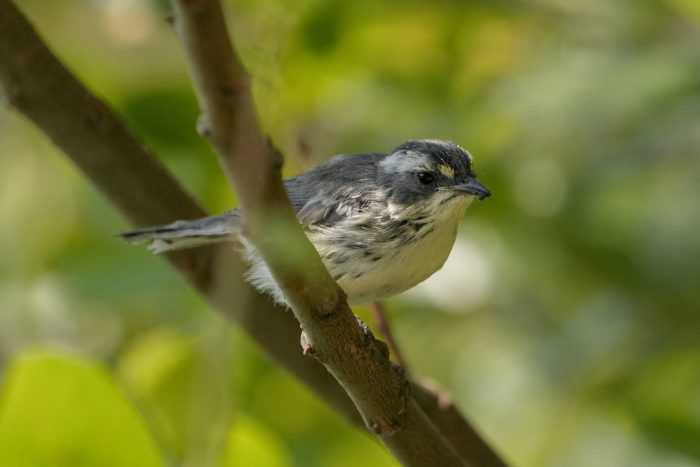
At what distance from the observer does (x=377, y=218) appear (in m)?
2.82

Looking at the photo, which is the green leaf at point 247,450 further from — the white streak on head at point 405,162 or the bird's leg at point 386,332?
the white streak on head at point 405,162

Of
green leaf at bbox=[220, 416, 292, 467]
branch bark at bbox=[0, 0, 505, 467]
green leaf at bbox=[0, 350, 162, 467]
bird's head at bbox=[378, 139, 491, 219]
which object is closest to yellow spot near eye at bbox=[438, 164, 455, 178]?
bird's head at bbox=[378, 139, 491, 219]

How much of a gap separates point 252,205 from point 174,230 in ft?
4.07

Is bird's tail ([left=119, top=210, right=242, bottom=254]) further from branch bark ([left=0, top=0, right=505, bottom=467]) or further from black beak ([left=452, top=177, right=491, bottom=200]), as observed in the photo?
black beak ([left=452, top=177, right=491, bottom=200])

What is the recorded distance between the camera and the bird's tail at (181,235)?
2523 millimetres

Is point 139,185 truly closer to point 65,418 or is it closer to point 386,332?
point 386,332

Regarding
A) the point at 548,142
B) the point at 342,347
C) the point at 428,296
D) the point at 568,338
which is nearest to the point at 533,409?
the point at 568,338

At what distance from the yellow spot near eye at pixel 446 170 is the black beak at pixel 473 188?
50 millimetres

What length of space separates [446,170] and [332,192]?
305 millimetres

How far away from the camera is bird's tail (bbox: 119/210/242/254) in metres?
2.52

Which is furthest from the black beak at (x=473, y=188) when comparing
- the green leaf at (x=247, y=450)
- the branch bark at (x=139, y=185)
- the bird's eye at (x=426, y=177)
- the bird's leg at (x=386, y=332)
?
the green leaf at (x=247, y=450)

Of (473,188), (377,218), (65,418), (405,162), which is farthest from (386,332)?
(65,418)

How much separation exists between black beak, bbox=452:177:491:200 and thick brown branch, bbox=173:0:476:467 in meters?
0.70

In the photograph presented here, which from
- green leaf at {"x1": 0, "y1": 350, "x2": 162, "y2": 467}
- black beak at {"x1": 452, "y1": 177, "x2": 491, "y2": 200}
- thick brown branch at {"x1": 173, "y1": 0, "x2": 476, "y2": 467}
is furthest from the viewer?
black beak at {"x1": 452, "y1": 177, "x2": 491, "y2": 200}
